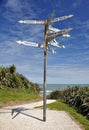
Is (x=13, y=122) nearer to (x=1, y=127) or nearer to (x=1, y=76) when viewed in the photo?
(x=1, y=127)

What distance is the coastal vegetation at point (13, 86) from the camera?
84.1 feet

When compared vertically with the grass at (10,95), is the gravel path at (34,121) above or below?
below

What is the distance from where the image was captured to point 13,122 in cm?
1498

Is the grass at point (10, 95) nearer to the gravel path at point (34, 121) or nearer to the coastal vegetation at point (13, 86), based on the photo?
the coastal vegetation at point (13, 86)

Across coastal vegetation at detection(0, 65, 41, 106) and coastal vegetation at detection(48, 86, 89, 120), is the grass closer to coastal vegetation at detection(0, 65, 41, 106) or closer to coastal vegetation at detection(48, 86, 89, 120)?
coastal vegetation at detection(0, 65, 41, 106)

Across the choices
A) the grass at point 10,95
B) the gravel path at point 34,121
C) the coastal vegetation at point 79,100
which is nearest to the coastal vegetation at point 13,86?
the grass at point 10,95

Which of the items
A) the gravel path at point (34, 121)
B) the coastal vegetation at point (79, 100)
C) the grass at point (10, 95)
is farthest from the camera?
the grass at point (10, 95)

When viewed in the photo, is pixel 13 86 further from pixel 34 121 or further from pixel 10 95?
pixel 34 121

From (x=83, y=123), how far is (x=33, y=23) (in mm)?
6259

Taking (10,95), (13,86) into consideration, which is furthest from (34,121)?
(13,86)

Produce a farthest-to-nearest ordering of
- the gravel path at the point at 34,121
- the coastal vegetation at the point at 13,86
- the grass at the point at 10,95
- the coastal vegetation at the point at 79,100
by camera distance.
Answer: the coastal vegetation at the point at 13,86
the grass at the point at 10,95
the coastal vegetation at the point at 79,100
the gravel path at the point at 34,121

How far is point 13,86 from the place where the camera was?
30141 mm

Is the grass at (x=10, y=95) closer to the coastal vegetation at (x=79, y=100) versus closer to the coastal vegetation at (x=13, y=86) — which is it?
the coastal vegetation at (x=13, y=86)

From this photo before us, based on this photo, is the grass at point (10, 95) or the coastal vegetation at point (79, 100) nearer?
the coastal vegetation at point (79, 100)
